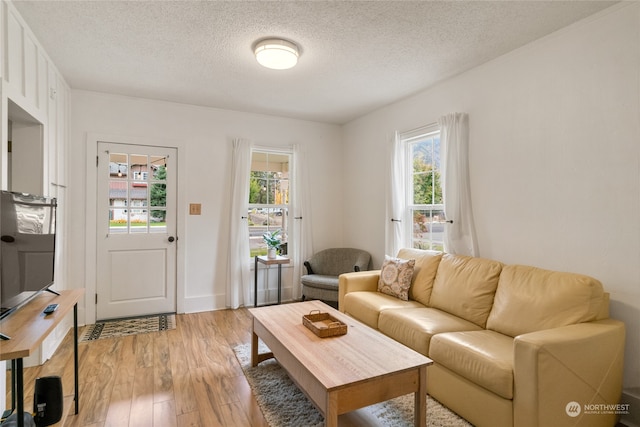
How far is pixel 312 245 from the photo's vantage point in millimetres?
4809

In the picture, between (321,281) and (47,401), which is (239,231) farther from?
(47,401)

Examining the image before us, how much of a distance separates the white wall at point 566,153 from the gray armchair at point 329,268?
174 cm

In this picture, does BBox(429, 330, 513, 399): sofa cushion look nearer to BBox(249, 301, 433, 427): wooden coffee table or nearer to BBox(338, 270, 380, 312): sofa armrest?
BBox(249, 301, 433, 427): wooden coffee table

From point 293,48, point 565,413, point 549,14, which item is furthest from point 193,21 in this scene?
point 565,413

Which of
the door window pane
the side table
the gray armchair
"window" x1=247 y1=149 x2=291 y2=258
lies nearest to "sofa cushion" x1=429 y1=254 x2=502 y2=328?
the gray armchair

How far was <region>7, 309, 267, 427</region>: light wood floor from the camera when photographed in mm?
2062

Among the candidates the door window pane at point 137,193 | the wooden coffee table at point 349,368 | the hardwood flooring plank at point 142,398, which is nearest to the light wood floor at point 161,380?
the hardwood flooring plank at point 142,398

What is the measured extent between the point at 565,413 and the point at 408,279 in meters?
1.57

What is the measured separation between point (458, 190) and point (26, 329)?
3161 millimetres

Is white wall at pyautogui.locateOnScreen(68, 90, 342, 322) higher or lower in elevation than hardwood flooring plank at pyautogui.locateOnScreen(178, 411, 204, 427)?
higher

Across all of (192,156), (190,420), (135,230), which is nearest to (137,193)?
(135,230)

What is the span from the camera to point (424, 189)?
3727mm

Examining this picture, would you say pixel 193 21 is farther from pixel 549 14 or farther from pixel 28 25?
pixel 549 14

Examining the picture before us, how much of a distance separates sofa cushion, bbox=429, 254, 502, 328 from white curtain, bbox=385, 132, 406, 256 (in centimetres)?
91
